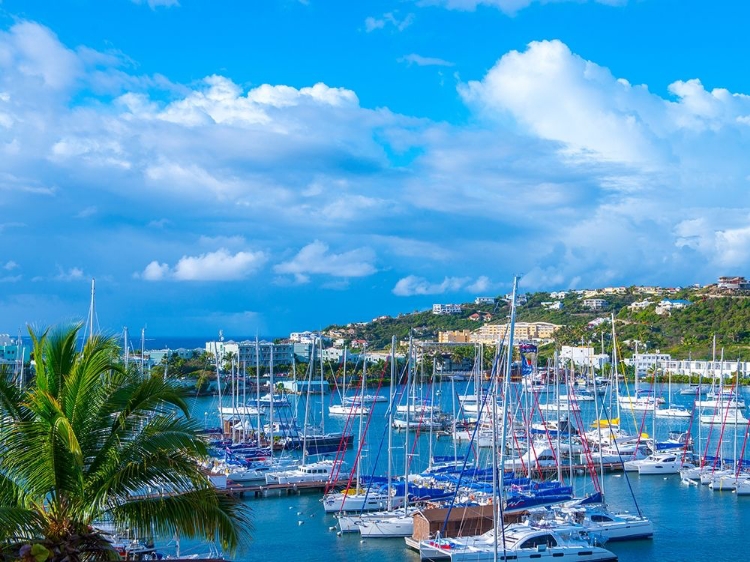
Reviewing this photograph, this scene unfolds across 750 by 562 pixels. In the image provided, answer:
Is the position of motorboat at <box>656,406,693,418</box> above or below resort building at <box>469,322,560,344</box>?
below

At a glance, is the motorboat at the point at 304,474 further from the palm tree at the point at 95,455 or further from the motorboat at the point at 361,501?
the palm tree at the point at 95,455

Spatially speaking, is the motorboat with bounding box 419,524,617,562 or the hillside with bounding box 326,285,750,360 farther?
the hillside with bounding box 326,285,750,360

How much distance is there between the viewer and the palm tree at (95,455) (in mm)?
9195

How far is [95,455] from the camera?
9.51 m

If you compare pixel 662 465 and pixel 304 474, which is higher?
pixel 304 474

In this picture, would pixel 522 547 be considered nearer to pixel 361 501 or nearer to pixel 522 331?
pixel 361 501

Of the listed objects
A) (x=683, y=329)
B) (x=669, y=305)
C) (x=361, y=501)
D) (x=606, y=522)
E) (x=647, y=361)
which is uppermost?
(x=669, y=305)

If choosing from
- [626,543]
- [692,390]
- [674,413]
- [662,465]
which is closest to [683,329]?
[692,390]

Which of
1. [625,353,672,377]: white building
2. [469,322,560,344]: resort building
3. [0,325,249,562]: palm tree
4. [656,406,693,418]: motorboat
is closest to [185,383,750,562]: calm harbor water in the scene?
[0,325,249,562]: palm tree

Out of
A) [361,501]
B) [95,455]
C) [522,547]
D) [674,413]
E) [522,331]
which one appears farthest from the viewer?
[522,331]

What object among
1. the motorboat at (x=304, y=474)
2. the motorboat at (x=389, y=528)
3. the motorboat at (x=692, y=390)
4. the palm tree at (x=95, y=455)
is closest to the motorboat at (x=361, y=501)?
the motorboat at (x=389, y=528)

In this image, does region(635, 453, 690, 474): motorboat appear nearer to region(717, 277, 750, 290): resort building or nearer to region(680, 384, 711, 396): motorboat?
region(680, 384, 711, 396): motorboat

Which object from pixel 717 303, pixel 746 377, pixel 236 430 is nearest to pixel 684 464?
pixel 236 430

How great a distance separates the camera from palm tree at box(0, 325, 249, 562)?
9.20m
